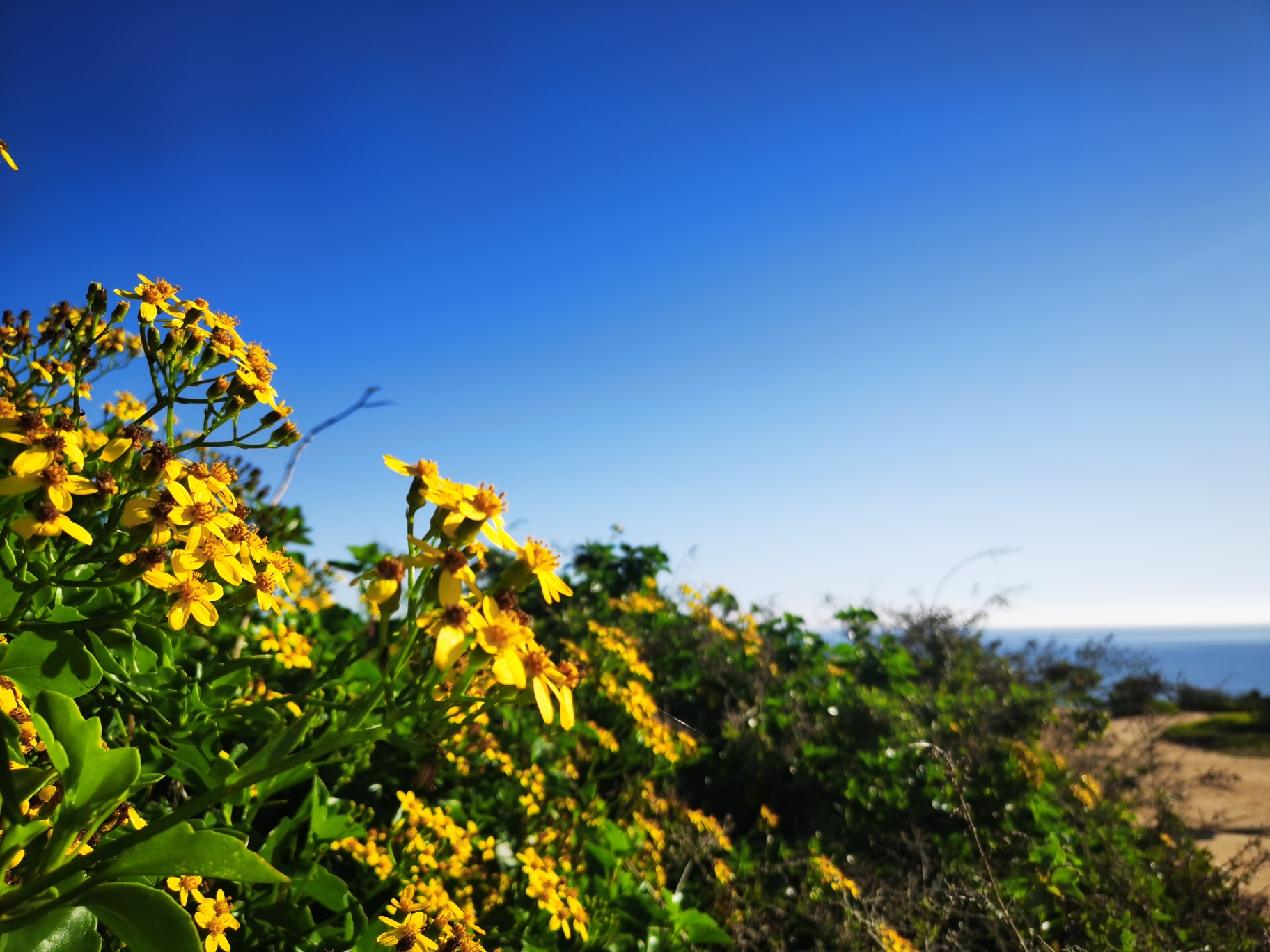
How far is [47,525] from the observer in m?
1.16

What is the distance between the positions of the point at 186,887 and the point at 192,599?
0.65 metres

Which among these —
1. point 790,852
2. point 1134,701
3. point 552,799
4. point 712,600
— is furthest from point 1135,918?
point 1134,701

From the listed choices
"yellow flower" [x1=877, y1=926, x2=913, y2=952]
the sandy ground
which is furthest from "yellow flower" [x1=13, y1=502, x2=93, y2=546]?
the sandy ground

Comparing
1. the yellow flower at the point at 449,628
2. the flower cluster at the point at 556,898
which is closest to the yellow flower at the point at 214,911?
the yellow flower at the point at 449,628

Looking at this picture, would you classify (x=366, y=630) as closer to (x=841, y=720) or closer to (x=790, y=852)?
(x=790, y=852)

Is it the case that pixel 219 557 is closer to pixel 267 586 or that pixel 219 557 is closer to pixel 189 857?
pixel 267 586

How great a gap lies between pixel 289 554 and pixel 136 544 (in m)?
1.87

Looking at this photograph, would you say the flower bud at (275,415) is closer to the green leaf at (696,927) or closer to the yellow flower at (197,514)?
the yellow flower at (197,514)

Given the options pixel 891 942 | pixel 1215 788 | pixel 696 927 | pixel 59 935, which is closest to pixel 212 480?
pixel 59 935

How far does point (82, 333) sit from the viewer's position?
1977 mm

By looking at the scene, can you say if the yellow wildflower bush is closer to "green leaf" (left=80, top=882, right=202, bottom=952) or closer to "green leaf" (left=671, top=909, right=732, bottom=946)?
"green leaf" (left=80, top=882, right=202, bottom=952)

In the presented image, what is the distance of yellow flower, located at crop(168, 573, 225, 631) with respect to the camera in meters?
1.29

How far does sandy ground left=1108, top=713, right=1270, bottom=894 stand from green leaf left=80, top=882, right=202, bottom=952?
17.3 feet

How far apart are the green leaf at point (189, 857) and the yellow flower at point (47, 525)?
60 centimetres
